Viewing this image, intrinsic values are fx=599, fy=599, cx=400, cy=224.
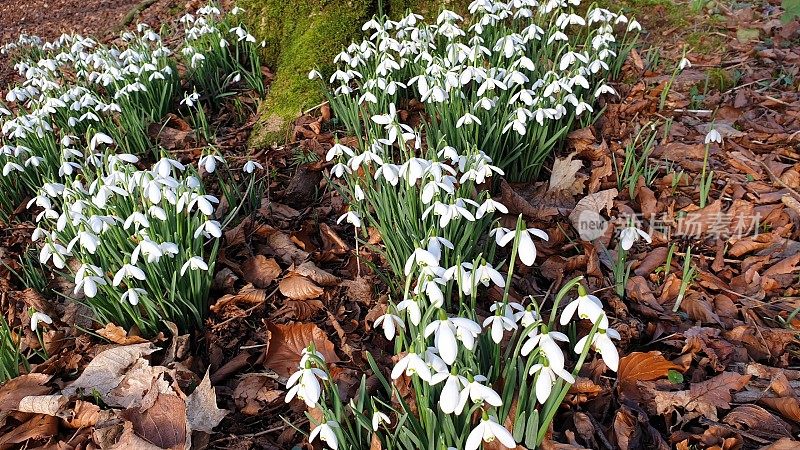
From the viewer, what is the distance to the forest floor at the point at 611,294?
1750 mm

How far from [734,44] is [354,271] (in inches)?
114

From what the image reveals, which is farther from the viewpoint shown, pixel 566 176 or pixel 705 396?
pixel 566 176

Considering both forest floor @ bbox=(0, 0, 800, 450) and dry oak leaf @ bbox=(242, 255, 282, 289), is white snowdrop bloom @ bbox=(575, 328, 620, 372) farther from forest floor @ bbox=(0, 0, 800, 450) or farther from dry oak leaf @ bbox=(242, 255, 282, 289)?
dry oak leaf @ bbox=(242, 255, 282, 289)

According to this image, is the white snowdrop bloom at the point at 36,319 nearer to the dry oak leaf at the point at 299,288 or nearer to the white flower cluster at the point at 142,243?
the white flower cluster at the point at 142,243

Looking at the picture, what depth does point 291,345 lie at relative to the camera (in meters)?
2.04

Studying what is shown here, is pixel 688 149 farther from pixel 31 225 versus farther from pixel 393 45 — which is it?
pixel 31 225

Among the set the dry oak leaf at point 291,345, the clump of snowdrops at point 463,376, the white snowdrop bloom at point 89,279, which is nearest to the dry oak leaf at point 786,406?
the clump of snowdrops at point 463,376

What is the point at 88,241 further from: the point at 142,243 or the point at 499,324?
the point at 499,324

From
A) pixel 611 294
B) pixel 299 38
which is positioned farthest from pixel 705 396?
pixel 299 38

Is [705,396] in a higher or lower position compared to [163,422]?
lower

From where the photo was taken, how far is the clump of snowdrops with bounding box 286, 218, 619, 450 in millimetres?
1286

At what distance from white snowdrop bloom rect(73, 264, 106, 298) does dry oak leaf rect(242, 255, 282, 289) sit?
577 millimetres

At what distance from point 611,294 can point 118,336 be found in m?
1.74

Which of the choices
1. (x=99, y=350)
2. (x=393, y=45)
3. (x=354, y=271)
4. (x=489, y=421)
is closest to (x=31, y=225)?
(x=99, y=350)
